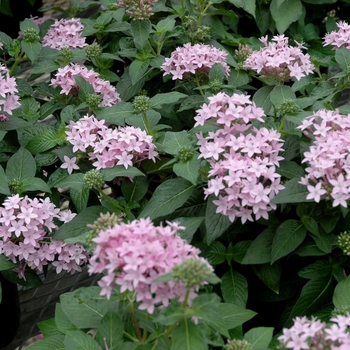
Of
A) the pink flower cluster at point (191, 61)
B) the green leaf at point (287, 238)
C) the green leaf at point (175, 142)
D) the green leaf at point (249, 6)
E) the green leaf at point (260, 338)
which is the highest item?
the pink flower cluster at point (191, 61)

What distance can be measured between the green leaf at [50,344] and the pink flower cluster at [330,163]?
0.58 m

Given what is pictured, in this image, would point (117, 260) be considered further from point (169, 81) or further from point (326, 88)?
point (169, 81)

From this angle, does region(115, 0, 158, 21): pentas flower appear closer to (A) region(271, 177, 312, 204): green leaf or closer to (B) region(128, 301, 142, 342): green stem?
(A) region(271, 177, 312, 204): green leaf

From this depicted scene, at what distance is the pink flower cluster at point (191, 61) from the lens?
1.76m

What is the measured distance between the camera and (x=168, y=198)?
147cm

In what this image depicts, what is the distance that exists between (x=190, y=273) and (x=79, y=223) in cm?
61

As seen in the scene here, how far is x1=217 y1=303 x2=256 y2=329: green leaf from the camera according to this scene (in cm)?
126

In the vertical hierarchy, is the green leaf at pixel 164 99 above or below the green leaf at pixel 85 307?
above

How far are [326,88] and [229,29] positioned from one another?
0.88 m

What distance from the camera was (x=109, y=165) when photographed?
5.04 feet

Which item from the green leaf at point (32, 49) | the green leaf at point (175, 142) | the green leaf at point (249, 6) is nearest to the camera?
the green leaf at point (175, 142)

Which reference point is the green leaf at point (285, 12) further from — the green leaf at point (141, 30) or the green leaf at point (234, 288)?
the green leaf at point (234, 288)

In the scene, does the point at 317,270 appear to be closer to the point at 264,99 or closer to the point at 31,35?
the point at 264,99

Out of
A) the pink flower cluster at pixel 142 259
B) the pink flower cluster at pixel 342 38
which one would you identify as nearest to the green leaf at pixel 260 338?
the pink flower cluster at pixel 142 259
